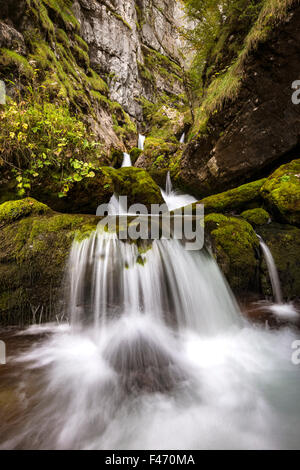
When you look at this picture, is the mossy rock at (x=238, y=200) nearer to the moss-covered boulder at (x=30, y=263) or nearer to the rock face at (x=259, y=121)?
the rock face at (x=259, y=121)

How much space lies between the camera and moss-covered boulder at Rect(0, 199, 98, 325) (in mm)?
2883

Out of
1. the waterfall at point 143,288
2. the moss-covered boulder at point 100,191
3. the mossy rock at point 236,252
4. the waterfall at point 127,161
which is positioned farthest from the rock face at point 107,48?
the mossy rock at point 236,252

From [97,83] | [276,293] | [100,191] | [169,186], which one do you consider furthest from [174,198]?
[97,83]

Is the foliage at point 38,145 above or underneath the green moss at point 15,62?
underneath

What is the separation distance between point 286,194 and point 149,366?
175 inches

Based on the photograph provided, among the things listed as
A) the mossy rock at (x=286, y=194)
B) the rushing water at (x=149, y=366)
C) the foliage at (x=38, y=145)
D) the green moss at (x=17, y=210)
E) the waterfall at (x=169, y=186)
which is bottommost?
the rushing water at (x=149, y=366)

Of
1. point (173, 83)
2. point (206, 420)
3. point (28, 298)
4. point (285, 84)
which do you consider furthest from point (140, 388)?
point (173, 83)

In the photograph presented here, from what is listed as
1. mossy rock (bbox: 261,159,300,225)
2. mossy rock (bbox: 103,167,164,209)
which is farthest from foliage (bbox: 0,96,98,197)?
mossy rock (bbox: 261,159,300,225)

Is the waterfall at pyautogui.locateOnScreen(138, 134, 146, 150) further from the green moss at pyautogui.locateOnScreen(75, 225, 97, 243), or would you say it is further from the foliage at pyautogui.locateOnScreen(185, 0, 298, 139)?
the green moss at pyautogui.locateOnScreen(75, 225, 97, 243)

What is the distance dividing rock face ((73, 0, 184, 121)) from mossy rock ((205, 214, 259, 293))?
64.9 ft

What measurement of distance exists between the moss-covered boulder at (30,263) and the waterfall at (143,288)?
233 millimetres

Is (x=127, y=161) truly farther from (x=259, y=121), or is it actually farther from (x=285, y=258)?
(x=285, y=258)

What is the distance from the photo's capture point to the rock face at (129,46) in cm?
1819
